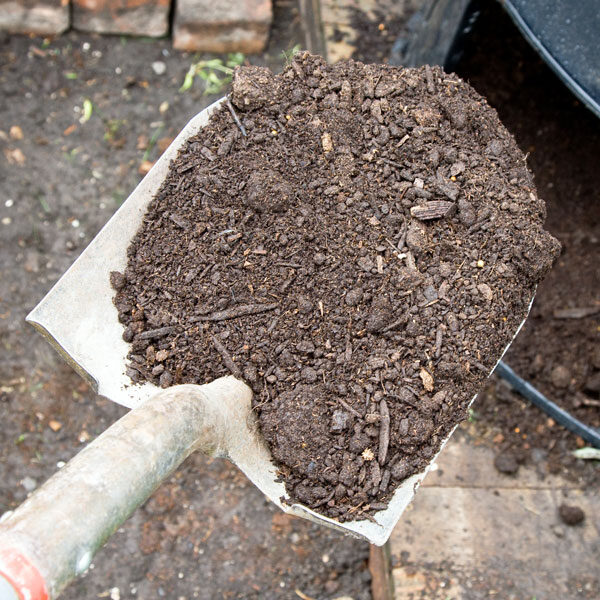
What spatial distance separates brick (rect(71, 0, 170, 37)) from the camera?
106 inches

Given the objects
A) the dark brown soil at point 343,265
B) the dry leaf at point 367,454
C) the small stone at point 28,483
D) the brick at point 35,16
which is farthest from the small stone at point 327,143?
the brick at point 35,16

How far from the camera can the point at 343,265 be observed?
1.42m

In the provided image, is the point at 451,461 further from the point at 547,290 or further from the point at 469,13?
the point at 469,13

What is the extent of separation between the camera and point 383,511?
4.38ft

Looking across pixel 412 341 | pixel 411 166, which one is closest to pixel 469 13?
pixel 411 166

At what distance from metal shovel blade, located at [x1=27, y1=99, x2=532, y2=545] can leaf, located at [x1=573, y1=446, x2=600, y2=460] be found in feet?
3.04

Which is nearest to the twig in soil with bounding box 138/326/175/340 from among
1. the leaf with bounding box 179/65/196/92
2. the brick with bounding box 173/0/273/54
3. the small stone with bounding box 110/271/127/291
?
the small stone with bounding box 110/271/127/291

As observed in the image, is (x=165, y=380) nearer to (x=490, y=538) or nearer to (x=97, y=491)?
(x=97, y=491)

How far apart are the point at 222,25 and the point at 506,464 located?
77.2 inches

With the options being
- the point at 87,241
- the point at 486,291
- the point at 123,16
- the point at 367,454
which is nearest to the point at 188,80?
the point at 123,16

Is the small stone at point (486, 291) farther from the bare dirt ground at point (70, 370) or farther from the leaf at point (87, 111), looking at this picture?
the leaf at point (87, 111)

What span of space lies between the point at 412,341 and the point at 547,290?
3.60 ft

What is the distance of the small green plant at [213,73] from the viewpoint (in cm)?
267

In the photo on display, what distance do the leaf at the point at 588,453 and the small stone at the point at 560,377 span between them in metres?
0.20
